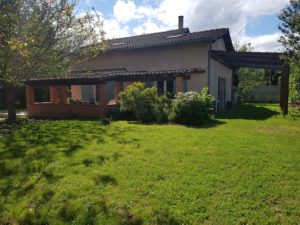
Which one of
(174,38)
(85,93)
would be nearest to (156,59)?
(174,38)

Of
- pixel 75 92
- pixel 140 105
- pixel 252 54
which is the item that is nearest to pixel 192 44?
pixel 252 54

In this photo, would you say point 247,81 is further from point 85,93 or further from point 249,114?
point 85,93

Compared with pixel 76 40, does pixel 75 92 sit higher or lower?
lower

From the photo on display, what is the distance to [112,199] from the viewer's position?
455 centimetres

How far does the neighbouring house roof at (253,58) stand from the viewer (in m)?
17.6

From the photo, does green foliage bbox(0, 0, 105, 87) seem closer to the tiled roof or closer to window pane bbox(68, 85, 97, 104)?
the tiled roof

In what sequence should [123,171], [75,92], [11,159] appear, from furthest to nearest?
[75,92] → [11,159] → [123,171]

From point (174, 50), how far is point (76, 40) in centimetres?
734

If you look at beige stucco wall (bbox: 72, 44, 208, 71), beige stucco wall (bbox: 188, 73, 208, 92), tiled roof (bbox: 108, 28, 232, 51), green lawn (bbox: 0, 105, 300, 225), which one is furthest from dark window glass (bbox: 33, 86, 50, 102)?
green lawn (bbox: 0, 105, 300, 225)

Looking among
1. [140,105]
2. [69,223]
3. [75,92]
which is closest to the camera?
[69,223]

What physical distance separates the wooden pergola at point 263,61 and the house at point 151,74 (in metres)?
0.12

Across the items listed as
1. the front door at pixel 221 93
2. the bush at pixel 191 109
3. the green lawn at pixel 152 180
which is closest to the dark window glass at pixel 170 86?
the front door at pixel 221 93

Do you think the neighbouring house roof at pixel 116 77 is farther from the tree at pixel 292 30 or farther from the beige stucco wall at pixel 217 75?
the tree at pixel 292 30

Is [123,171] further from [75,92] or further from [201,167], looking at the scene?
[75,92]
